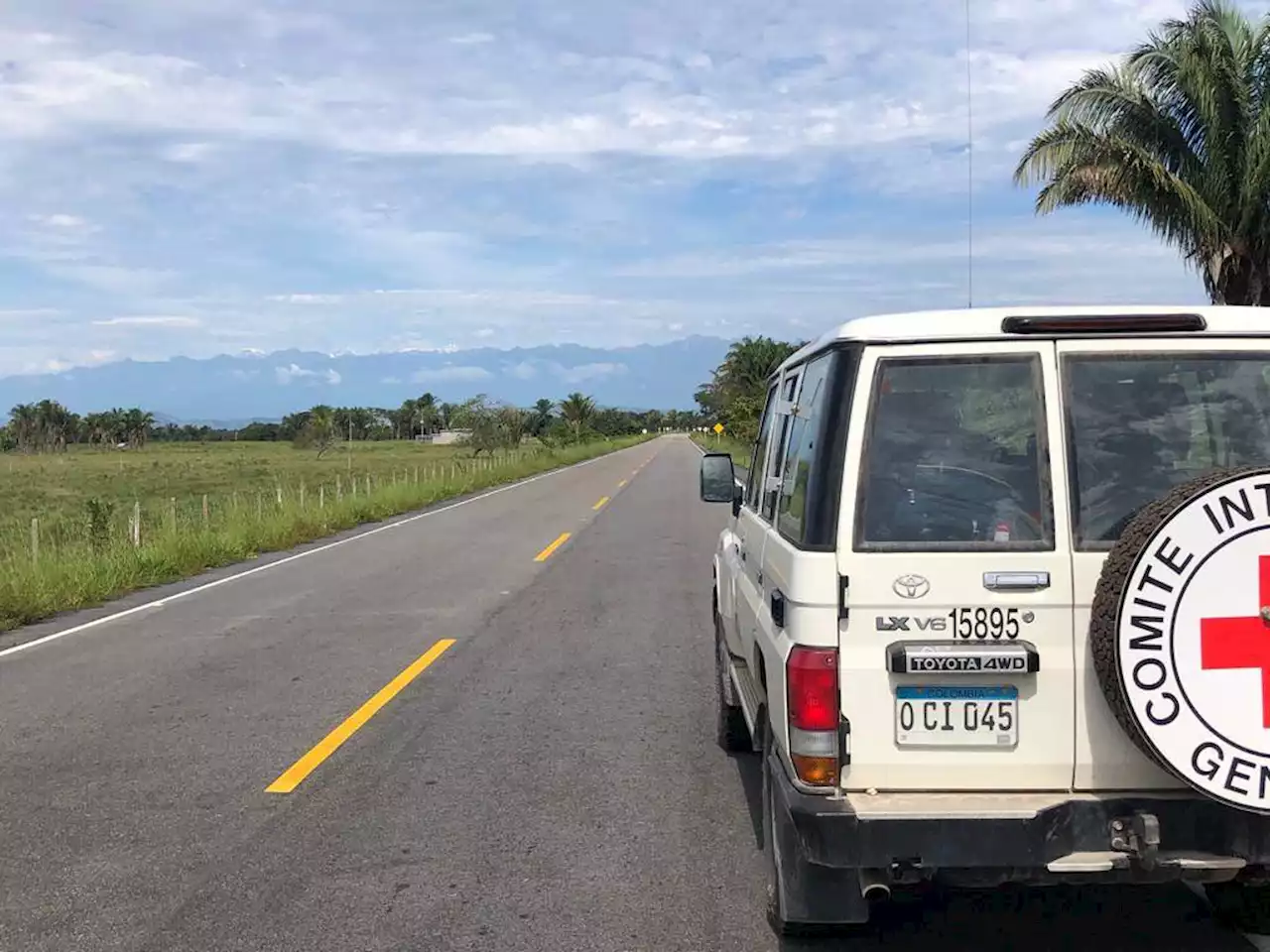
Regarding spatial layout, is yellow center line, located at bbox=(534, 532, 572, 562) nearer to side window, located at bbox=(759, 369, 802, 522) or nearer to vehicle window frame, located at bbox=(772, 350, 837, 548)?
side window, located at bbox=(759, 369, 802, 522)

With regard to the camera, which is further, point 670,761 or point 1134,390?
point 670,761

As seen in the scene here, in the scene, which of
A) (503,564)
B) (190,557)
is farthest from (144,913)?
(190,557)

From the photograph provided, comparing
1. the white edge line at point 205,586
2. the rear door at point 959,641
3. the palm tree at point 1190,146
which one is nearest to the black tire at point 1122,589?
the rear door at point 959,641

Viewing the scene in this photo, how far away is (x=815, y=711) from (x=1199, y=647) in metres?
1.02

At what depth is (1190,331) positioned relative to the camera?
3430 mm

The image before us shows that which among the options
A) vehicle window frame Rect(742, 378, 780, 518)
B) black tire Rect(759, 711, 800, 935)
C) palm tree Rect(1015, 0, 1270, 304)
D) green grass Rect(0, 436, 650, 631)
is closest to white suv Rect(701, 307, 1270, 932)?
black tire Rect(759, 711, 800, 935)

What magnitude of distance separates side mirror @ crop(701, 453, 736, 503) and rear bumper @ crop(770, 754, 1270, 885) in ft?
10.5

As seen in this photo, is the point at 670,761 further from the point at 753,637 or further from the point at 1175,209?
the point at 1175,209

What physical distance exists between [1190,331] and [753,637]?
1.86 meters

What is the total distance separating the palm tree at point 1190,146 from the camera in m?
16.8

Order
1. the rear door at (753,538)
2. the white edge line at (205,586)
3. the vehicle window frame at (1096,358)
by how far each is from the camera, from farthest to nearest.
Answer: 1. the white edge line at (205,586)
2. the rear door at (753,538)
3. the vehicle window frame at (1096,358)

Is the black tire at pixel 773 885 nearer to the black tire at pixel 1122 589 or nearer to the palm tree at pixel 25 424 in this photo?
the black tire at pixel 1122 589

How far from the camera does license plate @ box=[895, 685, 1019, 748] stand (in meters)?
3.25

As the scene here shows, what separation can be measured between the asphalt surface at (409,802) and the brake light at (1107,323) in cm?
205
